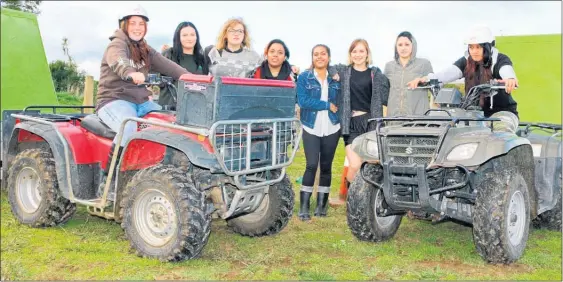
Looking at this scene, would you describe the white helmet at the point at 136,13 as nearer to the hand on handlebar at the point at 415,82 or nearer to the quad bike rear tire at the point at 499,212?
the hand on handlebar at the point at 415,82

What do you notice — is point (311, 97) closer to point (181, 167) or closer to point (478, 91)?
point (478, 91)

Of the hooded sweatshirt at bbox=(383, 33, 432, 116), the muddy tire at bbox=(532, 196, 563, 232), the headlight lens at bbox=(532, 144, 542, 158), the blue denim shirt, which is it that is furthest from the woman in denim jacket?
the muddy tire at bbox=(532, 196, 563, 232)

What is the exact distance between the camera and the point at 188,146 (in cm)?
428

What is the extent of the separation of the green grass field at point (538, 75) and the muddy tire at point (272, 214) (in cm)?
560

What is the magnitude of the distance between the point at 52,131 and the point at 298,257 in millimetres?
2647

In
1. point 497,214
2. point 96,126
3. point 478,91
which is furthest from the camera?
point 478,91

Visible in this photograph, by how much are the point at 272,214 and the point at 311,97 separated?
152 centimetres

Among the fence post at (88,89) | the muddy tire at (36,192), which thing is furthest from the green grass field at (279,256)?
the fence post at (88,89)

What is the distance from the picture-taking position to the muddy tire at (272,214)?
5281 millimetres

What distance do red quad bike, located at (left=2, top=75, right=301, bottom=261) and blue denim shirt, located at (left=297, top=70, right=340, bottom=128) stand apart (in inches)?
45.0

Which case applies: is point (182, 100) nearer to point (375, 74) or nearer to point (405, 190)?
point (405, 190)

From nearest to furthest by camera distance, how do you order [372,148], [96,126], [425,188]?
[425,188], [372,148], [96,126]

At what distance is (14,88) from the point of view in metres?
7.34

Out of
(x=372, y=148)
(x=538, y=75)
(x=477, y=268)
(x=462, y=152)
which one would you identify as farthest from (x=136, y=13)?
(x=538, y=75)
